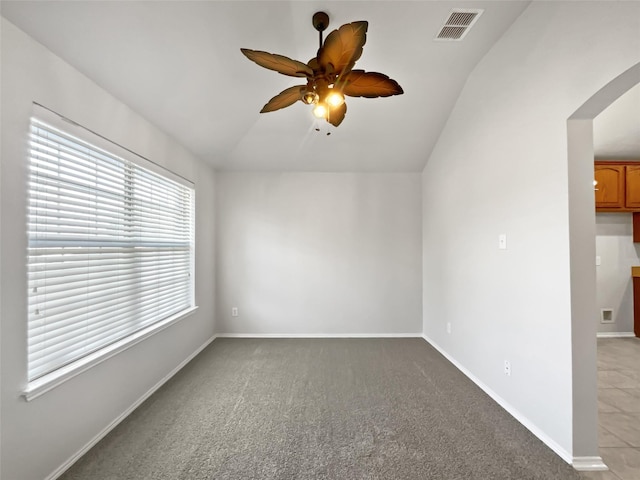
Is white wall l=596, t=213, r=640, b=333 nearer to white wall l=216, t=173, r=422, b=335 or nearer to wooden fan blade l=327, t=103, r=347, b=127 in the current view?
white wall l=216, t=173, r=422, b=335

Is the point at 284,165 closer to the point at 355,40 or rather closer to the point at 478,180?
the point at 478,180

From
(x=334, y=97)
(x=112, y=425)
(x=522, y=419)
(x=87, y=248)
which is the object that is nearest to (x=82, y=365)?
(x=112, y=425)

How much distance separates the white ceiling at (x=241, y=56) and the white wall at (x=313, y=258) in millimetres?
827

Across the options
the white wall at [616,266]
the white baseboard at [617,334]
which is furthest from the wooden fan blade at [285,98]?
the white baseboard at [617,334]

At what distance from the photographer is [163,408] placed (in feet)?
7.65

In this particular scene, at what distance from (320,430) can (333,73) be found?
2261 mm

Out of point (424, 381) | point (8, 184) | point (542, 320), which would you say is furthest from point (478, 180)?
point (8, 184)

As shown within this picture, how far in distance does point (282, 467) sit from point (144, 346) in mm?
1545

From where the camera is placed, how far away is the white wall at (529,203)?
1.71m

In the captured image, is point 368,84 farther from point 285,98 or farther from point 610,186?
point 610,186

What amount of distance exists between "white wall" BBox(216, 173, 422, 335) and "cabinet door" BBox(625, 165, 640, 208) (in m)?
2.66

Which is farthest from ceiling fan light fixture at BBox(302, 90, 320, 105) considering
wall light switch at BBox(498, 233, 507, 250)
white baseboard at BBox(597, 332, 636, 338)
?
white baseboard at BBox(597, 332, 636, 338)

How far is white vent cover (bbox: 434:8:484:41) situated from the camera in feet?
6.84

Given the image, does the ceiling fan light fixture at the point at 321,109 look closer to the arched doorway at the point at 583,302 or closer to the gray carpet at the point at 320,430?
the arched doorway at the point at 583,302
